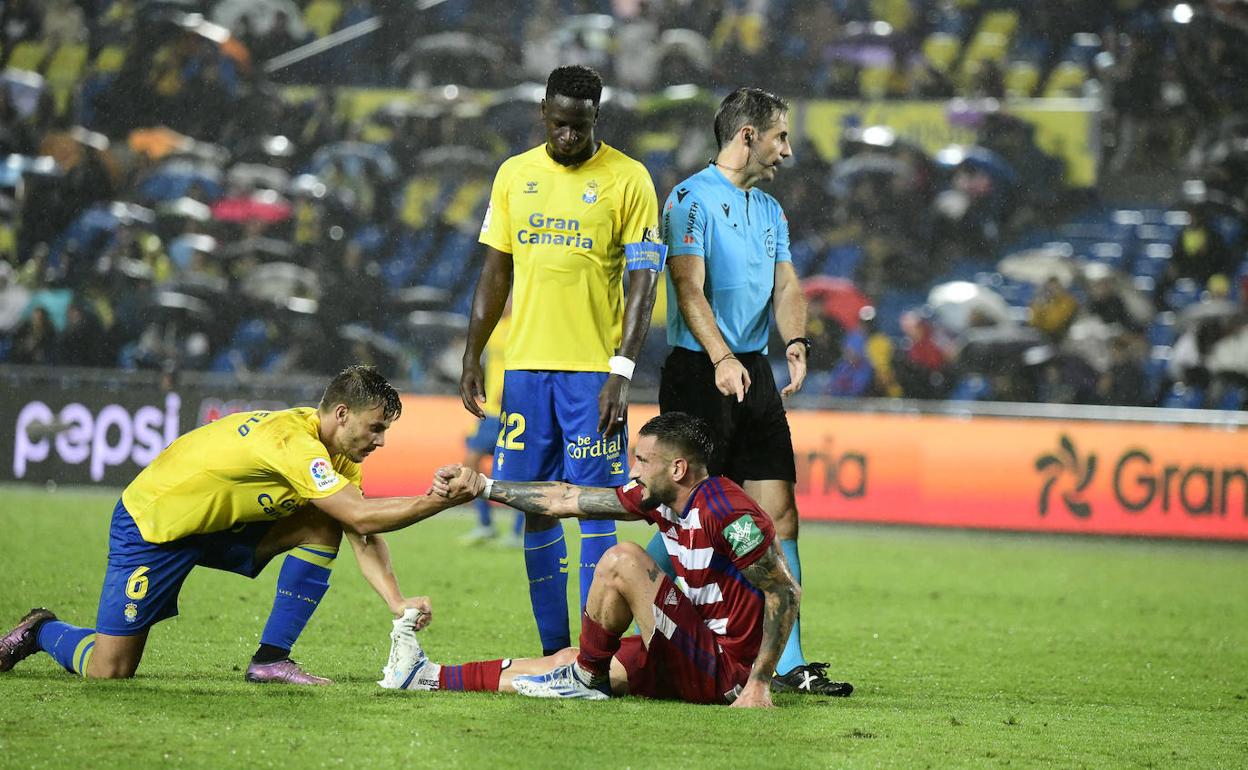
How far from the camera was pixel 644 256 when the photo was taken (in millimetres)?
5293

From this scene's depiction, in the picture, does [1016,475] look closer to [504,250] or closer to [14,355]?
[504,250]

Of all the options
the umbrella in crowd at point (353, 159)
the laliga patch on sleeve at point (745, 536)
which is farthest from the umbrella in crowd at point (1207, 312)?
the laliga patch on sleeve at point (745, 536)

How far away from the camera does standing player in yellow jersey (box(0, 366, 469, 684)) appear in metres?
4.77

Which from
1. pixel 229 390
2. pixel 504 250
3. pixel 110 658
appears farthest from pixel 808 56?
pixel 110 658

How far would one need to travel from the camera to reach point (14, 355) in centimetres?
1506

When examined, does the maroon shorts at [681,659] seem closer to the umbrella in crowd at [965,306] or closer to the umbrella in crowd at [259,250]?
the umbrella in crowd at [965,306]

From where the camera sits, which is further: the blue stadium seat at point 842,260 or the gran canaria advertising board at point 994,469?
the blue stadium seat at point 842,260

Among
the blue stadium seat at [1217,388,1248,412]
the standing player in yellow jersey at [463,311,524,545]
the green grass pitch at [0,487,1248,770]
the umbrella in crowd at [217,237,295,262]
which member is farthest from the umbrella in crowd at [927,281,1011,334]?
the umbrella in crowd at [217,237,295,262]

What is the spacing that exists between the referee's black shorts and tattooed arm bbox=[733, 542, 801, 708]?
0.89 metres

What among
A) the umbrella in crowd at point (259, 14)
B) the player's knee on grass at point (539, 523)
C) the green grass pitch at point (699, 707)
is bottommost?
the green grass pitch at point (699, 707)

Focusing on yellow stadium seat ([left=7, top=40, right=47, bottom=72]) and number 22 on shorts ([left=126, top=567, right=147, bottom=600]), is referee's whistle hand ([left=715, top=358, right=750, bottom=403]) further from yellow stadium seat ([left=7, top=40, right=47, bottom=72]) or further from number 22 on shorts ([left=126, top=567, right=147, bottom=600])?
yellow stadium seat ([left=7, top=40, right=47, bottom=72])

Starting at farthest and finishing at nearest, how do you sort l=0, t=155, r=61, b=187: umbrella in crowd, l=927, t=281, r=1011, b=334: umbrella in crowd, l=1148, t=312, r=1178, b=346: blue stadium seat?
l=0, t=155, r=61, b=187: umbrella in crowd, l=927, t=281, r=1011, b=334: umbrella in crowd, l=1148, t=312, r=1178, b=346: blue stadium seat

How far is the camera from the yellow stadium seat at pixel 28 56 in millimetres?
17406

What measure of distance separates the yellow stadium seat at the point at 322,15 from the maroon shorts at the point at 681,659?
14.6m
